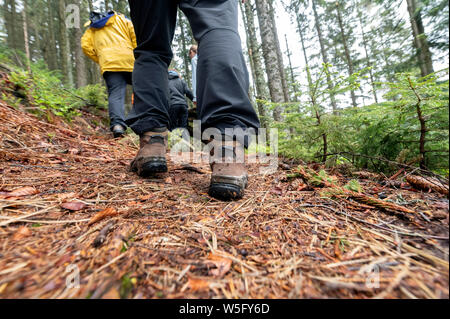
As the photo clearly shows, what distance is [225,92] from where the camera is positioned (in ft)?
3.68

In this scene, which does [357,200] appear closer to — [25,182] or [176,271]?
[176,271]

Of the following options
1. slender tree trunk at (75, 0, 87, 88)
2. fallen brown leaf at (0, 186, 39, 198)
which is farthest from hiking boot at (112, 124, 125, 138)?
slender tree trunk at (75, 0, 87, 88)

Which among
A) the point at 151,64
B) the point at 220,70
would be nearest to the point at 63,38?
the point at 151,64

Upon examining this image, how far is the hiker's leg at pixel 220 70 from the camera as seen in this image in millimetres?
1119

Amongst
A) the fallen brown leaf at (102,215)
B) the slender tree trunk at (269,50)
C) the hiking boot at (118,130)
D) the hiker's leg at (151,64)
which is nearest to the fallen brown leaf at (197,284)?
the fallen brown leaf at (102,215)

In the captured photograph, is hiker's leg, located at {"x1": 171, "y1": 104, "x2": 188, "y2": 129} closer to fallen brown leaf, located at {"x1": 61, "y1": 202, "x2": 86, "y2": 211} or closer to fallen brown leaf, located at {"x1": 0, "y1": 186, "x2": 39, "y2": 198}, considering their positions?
fallen brown leaf, located at {"x1": 0, "y1": 186, "x2": 39, "y2": 198}

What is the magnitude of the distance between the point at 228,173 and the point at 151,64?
107 cm

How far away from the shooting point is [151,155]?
1.38 m

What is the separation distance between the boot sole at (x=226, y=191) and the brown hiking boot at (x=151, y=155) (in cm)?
51

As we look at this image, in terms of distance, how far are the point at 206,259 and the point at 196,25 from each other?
1301 mm

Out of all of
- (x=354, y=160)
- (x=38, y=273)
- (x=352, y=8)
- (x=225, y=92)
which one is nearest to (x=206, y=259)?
(x=38, y=273)

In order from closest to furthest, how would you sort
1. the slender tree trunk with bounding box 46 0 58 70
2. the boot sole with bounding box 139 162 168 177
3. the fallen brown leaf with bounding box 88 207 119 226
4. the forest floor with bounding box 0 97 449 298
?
the forest floor with bounding box 0 97 449 298
the fallen brown leaf with bounding box 88 207 119 226
the boot sole with bounding box 139 162 168 177
the slender tree trunk with bounding box 46 0 58 70

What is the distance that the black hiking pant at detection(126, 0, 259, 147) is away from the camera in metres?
1.12

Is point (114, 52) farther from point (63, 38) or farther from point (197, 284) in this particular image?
point (63, 38)
